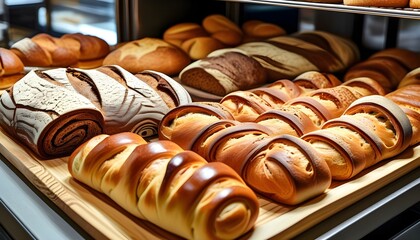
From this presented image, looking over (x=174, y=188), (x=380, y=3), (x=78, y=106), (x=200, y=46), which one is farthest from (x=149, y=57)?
(x=174, y=188)

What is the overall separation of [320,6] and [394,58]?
50 centimetres

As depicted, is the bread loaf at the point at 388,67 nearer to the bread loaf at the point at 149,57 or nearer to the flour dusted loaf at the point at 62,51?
the bread loaf at the point at 149,57

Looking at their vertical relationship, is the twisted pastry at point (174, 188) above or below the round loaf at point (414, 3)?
below

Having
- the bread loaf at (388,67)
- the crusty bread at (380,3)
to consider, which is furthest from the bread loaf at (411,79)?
the crusty bread at (380,3)

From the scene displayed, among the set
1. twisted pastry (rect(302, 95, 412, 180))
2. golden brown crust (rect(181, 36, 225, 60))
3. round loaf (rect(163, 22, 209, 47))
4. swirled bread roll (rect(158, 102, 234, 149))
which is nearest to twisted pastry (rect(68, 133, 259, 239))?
swirled bread roll (rect(158, 102, 234, 149))

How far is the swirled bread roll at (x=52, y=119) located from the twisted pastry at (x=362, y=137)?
1.83 feet

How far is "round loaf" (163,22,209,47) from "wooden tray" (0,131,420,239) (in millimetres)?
1130

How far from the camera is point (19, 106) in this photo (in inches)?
53.3

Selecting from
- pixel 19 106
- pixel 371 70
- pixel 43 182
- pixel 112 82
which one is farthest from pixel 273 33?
pixel 43 182

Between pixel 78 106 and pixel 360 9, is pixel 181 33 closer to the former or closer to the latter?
pixel 360 9

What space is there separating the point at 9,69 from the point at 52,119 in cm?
70

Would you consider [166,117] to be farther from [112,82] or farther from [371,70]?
[371,70]

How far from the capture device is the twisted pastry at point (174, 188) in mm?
850

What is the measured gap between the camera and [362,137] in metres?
1.20
